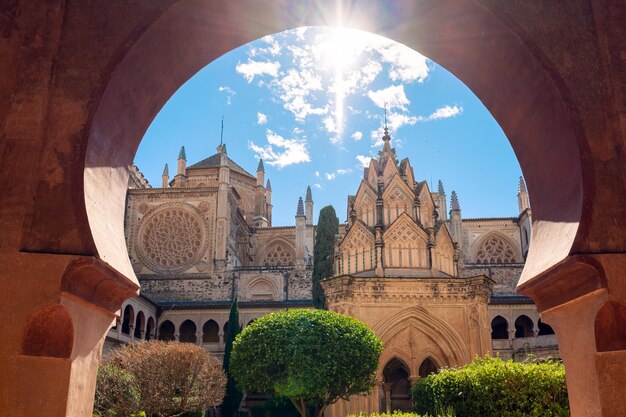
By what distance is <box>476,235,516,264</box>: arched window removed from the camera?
37.6m

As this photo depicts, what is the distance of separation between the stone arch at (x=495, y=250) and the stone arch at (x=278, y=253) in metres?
12.8

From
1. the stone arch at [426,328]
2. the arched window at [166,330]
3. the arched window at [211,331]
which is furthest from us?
the arched window at [211,331]

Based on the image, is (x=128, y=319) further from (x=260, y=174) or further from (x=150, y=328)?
(x=260, y=174)

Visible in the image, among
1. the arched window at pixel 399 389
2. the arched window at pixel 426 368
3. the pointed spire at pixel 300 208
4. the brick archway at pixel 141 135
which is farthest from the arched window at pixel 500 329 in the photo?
the brick archway at pixel 141 135

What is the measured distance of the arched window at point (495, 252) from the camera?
37.6 metres

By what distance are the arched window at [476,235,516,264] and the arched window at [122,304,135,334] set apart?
875 inches

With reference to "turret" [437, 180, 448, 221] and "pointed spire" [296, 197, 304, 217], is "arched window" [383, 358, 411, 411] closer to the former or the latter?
"turret" [437, 180, 448, 221]

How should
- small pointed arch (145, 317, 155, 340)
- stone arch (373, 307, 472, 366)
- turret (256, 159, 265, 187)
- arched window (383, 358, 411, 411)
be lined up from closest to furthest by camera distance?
stone arch (373, 307, 472, 366) < arched window (383, 358, 411, 411) < small pointed arch (145, 317, 155, 340) < turret (256, 159, 265, 187)

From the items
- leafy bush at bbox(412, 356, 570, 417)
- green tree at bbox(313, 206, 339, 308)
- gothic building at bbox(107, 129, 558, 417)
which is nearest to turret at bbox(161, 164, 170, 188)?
gothic building at bbox(107, 129, 558, 417)

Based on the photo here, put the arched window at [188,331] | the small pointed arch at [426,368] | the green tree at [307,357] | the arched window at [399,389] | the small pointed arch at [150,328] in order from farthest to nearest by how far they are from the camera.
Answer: the arched window at [188,331], the small pointed arch at [150,328], the arched window at [399,389], the small pointed arch at [426,368], the green tree at [307,357]

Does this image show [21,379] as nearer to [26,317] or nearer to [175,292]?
[26,317]

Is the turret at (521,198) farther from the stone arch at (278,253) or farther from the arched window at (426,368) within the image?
the arched window at (426,368)

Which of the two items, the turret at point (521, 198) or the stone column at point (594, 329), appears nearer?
the stone column at point (594, 329)

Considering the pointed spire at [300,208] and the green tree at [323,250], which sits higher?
the pointed spire at [300,208]
